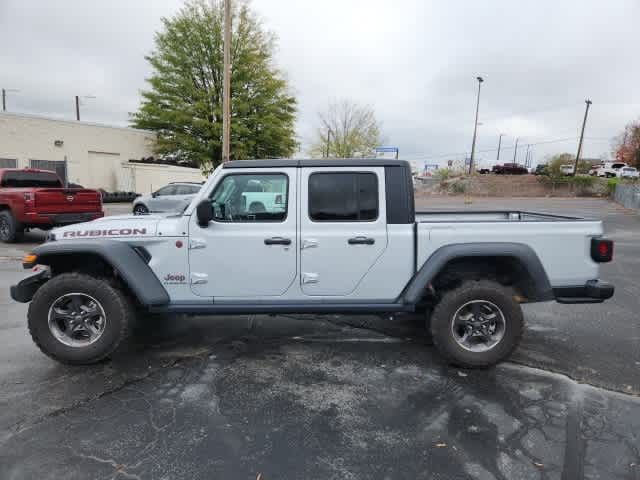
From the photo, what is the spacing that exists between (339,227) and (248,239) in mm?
825

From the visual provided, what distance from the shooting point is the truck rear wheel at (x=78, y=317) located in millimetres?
3477

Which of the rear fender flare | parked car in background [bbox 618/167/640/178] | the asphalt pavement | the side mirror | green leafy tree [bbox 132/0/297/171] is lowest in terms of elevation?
the asphalt pavement

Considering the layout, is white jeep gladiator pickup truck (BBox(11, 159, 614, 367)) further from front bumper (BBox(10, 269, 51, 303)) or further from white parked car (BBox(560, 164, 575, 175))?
white parked car (BBox(560, 164, 575, 175))

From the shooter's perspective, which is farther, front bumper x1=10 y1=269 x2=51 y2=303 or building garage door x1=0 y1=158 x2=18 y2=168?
building garage door x1=0 y1=158 x2=18 y2=168

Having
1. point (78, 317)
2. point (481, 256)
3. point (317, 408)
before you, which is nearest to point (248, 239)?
point (317, 408)

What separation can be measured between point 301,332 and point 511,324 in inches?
86.6

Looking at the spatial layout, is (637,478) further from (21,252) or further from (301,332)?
(21,252)

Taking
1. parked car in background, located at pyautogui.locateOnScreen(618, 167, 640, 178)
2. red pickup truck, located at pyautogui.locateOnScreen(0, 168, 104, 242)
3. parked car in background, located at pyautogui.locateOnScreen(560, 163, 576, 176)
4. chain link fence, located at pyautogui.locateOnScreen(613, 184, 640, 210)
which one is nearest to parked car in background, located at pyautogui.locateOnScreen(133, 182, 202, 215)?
red pickup truck, located at pyautogui.locateOnScreen(0, 168, 104, 242)

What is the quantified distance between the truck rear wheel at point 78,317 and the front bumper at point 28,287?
9.1 inches

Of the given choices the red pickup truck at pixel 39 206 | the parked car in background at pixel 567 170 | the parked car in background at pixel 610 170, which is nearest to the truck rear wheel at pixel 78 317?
the red pickup truck at pixel 39 206

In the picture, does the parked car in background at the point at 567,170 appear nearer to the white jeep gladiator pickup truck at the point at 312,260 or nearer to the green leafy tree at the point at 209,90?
the green leafy tree at the point at 209,90

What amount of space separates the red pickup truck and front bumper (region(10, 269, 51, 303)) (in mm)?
6617

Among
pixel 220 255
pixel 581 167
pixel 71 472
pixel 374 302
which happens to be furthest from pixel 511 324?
pixel 581 167

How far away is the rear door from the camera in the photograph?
355cm
